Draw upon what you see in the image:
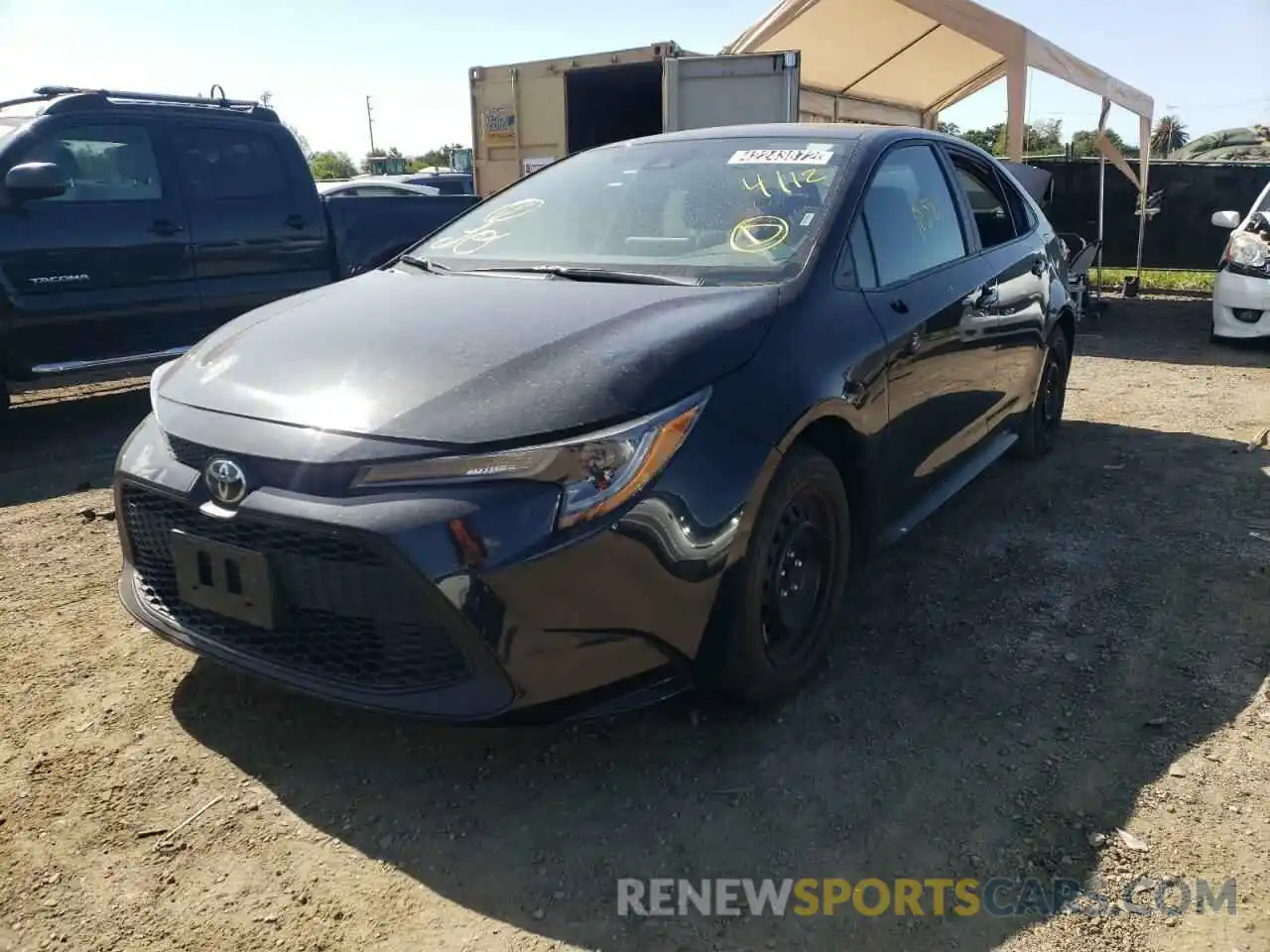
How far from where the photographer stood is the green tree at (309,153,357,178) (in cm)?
5109

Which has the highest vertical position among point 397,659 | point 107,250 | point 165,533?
point 107,250

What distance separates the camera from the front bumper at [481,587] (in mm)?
2080

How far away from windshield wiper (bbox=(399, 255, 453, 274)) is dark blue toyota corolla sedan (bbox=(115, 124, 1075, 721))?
0.05 ft

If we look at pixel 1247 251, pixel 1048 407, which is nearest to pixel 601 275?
pixel 1048 407

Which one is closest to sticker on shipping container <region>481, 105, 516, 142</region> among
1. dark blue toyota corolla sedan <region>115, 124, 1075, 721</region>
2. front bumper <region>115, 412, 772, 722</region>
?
dark blue toyota corolla sedan <region>115, 124, 1075, 721</region>

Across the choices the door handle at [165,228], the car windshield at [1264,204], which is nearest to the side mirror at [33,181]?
the door handle at [165,228]

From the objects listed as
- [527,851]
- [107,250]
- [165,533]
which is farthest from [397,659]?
[107,250]

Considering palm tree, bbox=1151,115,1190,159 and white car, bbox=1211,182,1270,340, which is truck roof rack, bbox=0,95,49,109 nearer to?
white car, bbox=1211,182,1270,340

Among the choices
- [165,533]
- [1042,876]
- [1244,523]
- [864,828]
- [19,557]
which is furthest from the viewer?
[1244,523]

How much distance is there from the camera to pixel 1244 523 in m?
4.23

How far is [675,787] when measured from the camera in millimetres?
2449

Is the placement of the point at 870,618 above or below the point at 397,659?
below

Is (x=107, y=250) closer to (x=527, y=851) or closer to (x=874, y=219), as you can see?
(x=874, y=219)

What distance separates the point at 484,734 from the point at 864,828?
101 cm
